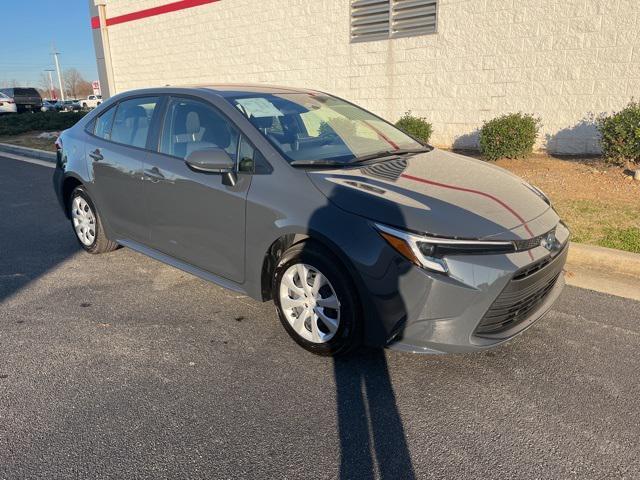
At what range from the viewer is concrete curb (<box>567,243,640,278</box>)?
4.38 metres

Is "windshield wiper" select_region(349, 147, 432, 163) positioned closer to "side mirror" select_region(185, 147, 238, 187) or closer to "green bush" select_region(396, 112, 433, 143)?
"side mirror" select_region(185, 147, 238, 187)

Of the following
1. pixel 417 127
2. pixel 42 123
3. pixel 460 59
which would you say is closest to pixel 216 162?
pixel 417 127

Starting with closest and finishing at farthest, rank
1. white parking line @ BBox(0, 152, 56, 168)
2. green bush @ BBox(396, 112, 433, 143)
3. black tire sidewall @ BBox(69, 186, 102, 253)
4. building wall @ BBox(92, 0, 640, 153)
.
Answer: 1. black tire sidewall @ BBox(69, 186, 102, 253)
2. building wall @ BBox(92, 0, 640, 153)
3. green bush @ BBox(396, 112, 433, 143)
4. white parking line @ BBox(0, 152, 56, 168)

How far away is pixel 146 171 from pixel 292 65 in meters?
9.31

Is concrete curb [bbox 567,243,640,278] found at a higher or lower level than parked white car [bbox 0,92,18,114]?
lower

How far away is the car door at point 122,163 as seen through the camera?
426 cm

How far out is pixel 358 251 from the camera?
111 inches

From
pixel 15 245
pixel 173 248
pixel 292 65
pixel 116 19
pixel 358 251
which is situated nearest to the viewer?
pixel 358 251

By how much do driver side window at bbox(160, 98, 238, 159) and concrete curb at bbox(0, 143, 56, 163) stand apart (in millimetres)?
9317

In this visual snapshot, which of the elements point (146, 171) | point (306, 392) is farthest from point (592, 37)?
point (306, 392)

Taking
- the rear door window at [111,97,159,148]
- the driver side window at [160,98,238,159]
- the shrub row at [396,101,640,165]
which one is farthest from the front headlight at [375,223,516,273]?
the shrub row at [396,101,640,165]

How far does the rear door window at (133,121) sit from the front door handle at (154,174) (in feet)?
0.95

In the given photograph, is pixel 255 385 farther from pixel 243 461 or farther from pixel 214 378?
pixel 243 461

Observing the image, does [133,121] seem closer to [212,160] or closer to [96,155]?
[96,155]
